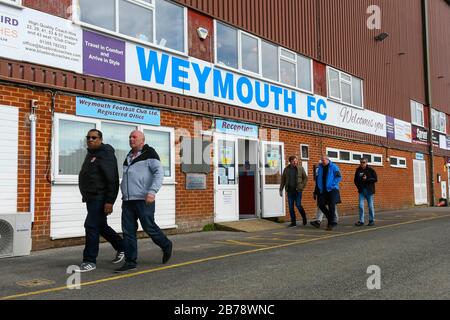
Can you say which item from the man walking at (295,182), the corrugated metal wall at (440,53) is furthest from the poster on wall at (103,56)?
the corrugated metal wall at (440,53)

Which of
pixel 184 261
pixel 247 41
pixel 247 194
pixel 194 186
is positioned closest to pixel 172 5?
pixel 247 41

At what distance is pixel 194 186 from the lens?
10.8 m

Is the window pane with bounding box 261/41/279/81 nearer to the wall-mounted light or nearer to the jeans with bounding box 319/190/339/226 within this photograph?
the jeans with bounding box 319/190/339/226

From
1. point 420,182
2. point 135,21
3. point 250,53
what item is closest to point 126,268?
point 135,21

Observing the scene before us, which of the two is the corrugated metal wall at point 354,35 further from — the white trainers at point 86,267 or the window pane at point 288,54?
the white trainers at point 86,267

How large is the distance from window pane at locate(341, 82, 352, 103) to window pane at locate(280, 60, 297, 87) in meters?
3.41

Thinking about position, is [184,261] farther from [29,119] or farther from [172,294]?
[29,119]

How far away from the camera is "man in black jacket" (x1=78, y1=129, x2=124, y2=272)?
588 cm

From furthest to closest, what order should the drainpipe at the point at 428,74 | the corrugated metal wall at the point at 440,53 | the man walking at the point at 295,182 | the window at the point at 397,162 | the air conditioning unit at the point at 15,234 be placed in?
the corrugated metal wall at the point at 440,53 < the drainpipe at the point at 428,74 < the window at the point at 397,162 < the man walking at the point at 295,182 < the air conditioning unit at the point at 15,234

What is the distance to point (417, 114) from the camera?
23844mm

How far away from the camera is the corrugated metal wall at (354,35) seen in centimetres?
1323

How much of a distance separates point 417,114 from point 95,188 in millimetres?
21378

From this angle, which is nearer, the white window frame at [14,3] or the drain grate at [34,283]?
the drain grate at [34,283]

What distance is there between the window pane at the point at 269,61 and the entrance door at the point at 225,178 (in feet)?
8.56
